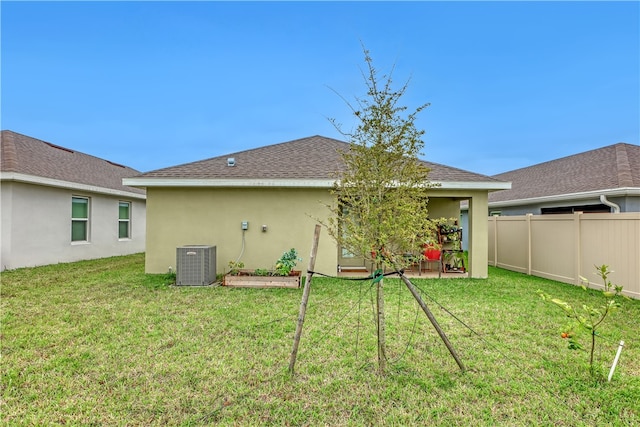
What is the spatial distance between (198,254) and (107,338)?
3475mm

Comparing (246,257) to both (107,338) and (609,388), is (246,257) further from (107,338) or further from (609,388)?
(609,388)

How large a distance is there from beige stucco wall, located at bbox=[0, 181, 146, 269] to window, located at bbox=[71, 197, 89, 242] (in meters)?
0.16

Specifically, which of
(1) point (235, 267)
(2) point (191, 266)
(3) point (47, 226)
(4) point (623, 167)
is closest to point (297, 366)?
(2) point (191, 266)

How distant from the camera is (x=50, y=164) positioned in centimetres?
1108

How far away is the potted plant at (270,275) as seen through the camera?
7.56 m

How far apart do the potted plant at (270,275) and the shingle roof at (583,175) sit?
9.39 metres

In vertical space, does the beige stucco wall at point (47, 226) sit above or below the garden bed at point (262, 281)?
above

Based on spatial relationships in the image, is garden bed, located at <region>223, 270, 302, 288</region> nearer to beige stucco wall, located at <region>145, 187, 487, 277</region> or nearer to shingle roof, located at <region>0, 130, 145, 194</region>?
beige stucco wall, located at <region>145, 187, 487, 277</region>

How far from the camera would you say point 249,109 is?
22750 mm

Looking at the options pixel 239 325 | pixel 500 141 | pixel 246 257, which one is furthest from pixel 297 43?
pixel 500 141

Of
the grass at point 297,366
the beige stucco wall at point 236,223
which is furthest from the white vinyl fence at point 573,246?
the beige stucco wall at point 236,223

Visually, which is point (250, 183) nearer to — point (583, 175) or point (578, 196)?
point (578, 196)

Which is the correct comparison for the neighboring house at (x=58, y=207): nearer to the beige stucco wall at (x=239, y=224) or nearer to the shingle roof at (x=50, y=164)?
the shingle roof at (x=50, y=164)

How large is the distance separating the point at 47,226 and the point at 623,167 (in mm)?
18761
